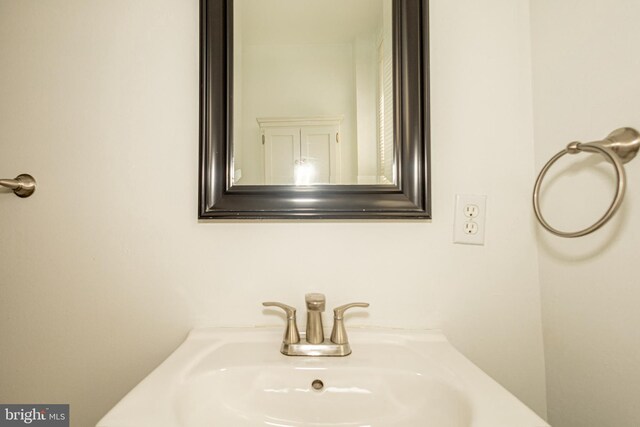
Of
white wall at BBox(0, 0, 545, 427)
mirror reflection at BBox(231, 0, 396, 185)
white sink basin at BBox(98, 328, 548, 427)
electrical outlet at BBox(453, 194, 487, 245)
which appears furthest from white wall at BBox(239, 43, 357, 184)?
white sink basin at BBox(98, 328, 548, 427)

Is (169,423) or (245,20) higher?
(245,20)

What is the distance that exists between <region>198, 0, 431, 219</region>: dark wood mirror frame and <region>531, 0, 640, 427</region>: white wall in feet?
0.90

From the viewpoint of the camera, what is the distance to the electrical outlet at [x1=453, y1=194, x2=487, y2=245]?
0.74 m

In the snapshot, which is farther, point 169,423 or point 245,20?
point 245,20

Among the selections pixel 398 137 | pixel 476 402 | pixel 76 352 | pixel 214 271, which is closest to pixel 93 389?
pixel 76 352

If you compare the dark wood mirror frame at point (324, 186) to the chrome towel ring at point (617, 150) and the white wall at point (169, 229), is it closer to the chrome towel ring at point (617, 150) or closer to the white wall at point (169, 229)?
the white wall at point (169, 229)

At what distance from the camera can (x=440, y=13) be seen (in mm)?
758

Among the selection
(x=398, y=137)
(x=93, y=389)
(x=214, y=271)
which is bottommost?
(x=93, y=389)

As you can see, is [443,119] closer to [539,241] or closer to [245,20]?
[539,241]

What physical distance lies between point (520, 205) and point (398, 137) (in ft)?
1.13

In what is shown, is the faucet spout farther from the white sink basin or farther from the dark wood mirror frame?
the dark wood mirror frame

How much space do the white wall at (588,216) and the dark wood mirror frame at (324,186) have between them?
274mm

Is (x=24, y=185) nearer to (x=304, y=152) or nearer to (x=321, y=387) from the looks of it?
(x=304, y=152)

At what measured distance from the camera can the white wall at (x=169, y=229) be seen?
0.74 meters
